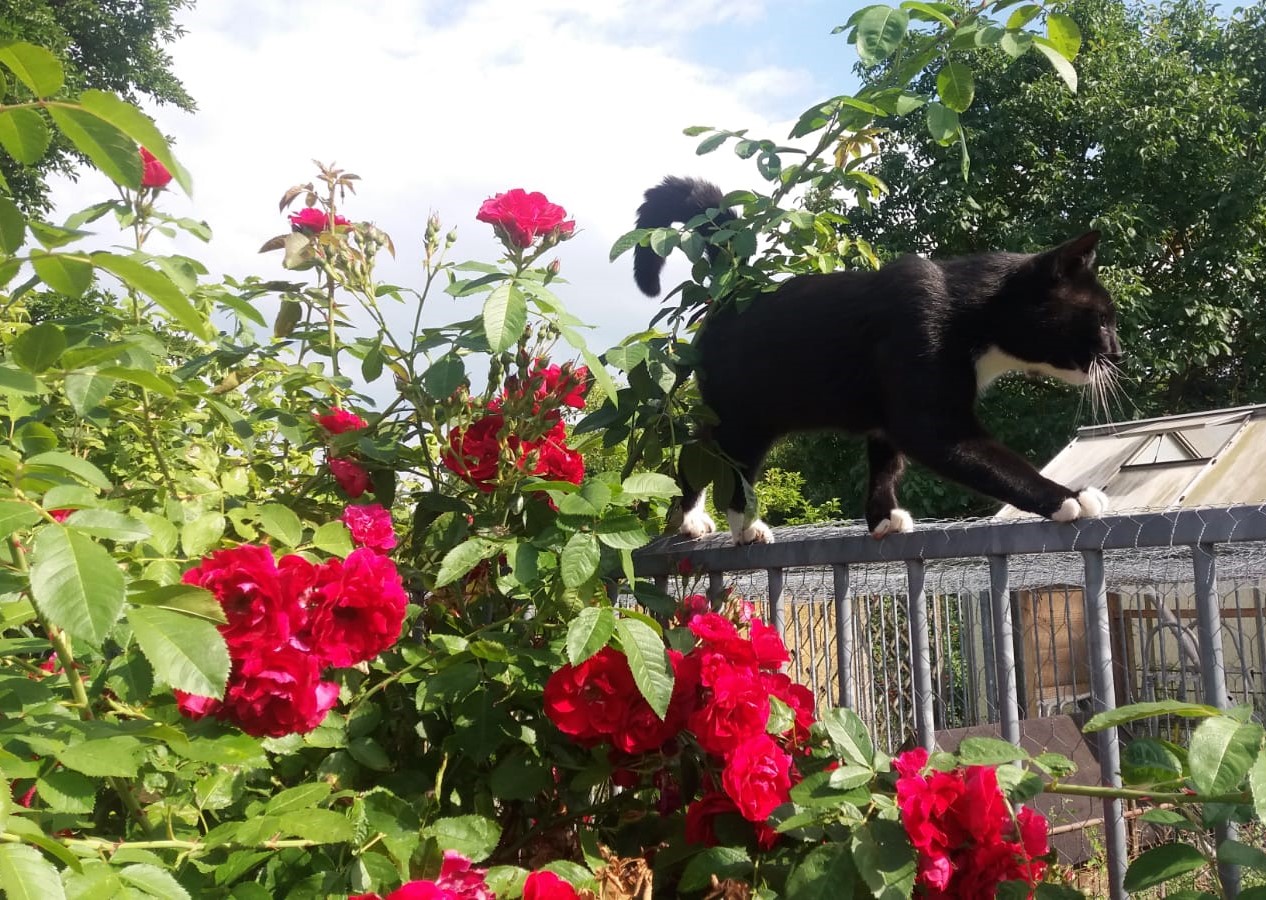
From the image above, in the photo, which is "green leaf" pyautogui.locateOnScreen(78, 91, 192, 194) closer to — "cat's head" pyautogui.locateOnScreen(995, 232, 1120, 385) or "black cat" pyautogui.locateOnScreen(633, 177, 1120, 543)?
"black cat" pyautogui.locateOnScreen(633, 177, 1120, 543)

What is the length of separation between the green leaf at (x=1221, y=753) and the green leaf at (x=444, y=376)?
975mm

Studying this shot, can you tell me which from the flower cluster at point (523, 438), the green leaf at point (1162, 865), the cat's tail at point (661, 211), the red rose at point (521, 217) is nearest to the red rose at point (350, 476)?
the flower cluster at point (523, 438)

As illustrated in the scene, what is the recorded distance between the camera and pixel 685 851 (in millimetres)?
1157

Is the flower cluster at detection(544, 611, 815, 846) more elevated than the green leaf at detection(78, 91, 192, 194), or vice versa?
the green leaf at detection(78, 91, 192, 194)

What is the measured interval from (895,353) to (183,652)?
155 centimetres

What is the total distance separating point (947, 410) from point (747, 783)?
110 cm

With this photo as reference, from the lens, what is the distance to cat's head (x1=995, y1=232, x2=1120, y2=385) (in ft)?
7.09

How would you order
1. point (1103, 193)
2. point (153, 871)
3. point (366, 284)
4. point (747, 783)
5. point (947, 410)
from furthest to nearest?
point (1103, 193) < point (947, 410) < point (366, 284) < point (747, 783) < point (153, 871)

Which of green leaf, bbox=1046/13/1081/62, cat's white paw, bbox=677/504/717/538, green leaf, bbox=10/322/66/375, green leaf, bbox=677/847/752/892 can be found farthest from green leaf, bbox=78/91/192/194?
cat's white paw, bbox=677/504/717/538

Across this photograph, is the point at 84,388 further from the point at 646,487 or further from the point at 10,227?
the point at 646,487

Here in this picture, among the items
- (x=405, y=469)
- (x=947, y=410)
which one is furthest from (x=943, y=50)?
(x=405, y=469)

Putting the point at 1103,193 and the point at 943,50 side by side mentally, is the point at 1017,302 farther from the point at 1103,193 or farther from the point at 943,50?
the point at 1103,193

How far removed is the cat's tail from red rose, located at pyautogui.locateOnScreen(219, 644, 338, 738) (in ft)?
4.96

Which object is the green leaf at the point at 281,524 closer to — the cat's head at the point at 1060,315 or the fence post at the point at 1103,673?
the fence post at the point at 1103,673
